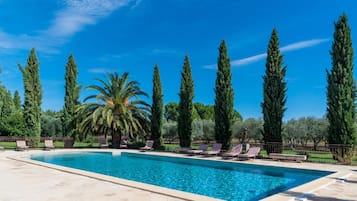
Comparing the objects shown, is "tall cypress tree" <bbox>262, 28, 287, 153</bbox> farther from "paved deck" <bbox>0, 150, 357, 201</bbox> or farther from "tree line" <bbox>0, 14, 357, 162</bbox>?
"paved deck" <bbox>0, 150, 357, 201</bbox>

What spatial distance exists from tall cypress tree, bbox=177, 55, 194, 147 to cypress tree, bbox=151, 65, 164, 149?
2444mm

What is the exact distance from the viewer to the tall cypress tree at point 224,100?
18578mm

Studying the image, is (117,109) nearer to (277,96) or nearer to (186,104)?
(186,104)

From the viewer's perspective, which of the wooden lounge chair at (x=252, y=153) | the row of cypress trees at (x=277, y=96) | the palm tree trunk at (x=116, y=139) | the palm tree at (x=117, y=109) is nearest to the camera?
the wooden lounge chair at (x=252, y=153)

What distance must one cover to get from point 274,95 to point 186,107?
718 cm

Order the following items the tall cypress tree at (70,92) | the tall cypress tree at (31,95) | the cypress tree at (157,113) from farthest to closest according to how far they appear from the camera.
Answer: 1. the tall cypress tree at (70,92)
2. the tall cypress tree at (31,95)
3. the cypress tree at (157,113)

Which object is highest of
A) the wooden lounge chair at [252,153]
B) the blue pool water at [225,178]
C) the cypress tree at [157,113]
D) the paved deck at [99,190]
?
the cypress tree at [157,113]

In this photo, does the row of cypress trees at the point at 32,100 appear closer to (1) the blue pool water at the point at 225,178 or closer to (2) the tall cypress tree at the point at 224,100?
(2) the tall cypress tree at the point at 224,100

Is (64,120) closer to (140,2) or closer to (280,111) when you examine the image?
(140,2)

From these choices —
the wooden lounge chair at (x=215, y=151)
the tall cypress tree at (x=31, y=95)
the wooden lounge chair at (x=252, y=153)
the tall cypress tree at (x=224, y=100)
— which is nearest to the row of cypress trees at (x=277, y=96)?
the tall cypress tree at (x=224, y=100)

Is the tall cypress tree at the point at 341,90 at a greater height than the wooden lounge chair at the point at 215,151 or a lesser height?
greater

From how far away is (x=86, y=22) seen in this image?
25.6 metres

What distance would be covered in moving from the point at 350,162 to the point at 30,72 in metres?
24.6

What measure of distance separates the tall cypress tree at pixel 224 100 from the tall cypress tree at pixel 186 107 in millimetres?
3171
